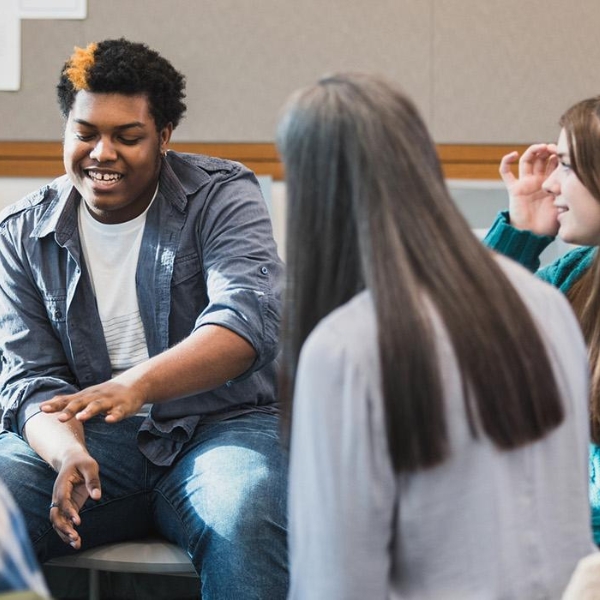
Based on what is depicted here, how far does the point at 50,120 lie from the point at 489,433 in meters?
1.78

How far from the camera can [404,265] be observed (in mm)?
854

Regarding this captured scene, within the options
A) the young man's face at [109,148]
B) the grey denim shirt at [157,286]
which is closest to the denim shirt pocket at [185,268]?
the grey denim shirt at [157,286]

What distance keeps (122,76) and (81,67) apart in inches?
2.9

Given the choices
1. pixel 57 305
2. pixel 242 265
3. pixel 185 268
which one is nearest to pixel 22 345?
pixel 57 305

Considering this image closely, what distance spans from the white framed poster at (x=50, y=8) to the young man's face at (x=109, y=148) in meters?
0.66

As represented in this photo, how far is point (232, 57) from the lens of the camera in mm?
2377

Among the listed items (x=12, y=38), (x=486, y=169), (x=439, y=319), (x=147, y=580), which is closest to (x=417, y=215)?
(x=439, y=319)

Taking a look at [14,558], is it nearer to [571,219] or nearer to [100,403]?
[100,403]

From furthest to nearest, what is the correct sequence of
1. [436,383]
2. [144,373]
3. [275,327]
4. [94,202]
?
[94,202]
[275,327]
[144,373]
[436,383]

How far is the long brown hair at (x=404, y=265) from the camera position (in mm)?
842

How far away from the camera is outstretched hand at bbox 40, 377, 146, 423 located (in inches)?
52.8

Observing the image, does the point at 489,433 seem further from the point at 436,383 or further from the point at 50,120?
the point at 50,120

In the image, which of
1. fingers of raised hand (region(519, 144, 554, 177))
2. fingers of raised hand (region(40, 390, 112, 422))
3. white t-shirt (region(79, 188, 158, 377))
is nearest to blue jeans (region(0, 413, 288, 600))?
white t-shirt (region(79, 188, 158, 377))

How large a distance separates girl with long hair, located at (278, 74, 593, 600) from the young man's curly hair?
94 cm
